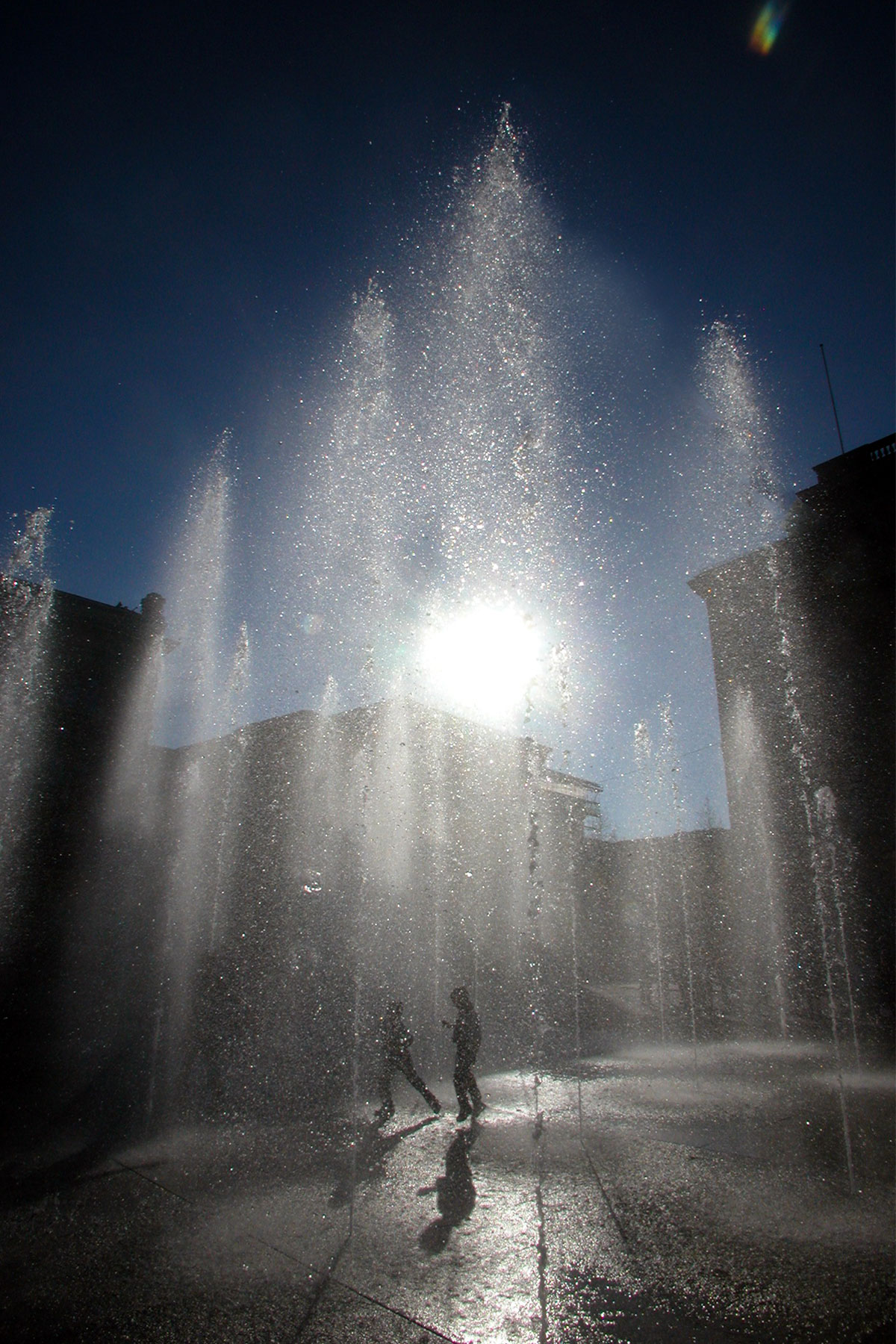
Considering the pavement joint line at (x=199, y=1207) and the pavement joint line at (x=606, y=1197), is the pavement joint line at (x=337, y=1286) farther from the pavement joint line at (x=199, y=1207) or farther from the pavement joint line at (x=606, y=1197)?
the pavement joint line at (x=606, y=1197)

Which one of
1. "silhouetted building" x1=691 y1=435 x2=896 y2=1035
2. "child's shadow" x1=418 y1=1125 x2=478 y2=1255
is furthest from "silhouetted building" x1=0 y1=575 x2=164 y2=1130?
"silhouetted building" x1=691 y1=435 x2=896 y2=1035

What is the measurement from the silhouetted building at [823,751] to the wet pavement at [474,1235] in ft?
35.5

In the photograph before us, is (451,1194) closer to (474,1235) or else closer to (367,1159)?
(474,1235)

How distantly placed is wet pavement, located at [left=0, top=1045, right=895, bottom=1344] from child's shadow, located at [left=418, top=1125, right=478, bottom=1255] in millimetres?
18

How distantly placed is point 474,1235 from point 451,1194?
2.68 feet

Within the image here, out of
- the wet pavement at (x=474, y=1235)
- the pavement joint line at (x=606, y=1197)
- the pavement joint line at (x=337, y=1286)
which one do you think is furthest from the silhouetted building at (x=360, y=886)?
the pavement joint line at (x=337, y=1286)

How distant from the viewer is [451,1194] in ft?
16.6

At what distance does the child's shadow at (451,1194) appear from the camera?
4297mm

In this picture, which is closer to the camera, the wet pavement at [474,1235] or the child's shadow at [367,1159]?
the wet pavement at [474,1235]

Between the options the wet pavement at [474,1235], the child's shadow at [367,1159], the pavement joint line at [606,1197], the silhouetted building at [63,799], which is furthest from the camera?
the silhouetted building at [63,799]

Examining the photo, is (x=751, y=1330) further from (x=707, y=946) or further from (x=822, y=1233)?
(x=707, y=946)

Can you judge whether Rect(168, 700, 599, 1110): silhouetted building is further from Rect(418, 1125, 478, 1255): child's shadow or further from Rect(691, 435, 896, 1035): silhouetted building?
Rect(691, 435, 896, 1035): silhouetted building

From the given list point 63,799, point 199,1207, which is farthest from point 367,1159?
point 63,799

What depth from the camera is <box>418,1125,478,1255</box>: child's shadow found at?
430 centimetres
